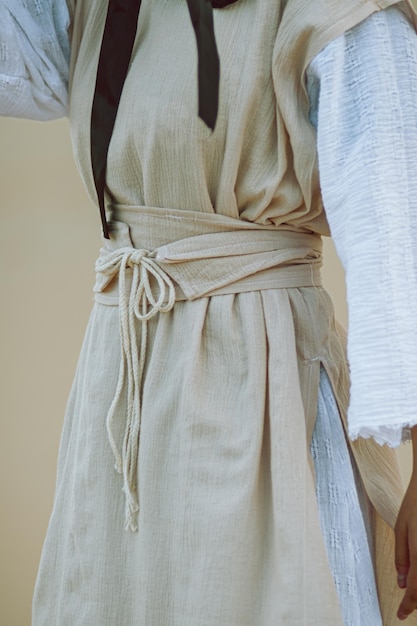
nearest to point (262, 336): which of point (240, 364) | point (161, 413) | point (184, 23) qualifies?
point (240, 364)

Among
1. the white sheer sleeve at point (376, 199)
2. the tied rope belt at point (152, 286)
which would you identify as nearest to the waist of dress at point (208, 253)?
the tied rope belt at point (152, 286)

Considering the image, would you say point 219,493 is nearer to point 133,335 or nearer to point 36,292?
point 133,335

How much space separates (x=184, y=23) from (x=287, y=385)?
43cm

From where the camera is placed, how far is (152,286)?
3.38ft

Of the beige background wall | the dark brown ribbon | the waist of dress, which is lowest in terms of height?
the beige background wall

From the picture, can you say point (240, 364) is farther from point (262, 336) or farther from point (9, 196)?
point (9, 196)

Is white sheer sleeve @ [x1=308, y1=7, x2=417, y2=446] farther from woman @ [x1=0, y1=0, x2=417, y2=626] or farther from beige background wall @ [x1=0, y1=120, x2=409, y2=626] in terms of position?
beige background wall @ [x1=0, y1=120, x2=409, y2=626]

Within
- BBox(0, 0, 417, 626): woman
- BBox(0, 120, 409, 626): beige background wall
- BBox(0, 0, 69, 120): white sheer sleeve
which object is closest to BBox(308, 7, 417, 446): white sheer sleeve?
BBox(0, 0, 417, 626): woman

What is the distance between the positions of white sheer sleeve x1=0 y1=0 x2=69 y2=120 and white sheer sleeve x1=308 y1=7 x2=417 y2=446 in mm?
380

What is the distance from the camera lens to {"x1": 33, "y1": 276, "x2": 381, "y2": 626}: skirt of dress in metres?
0.92

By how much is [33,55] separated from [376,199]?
0.52m

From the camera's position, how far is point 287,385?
0.96m

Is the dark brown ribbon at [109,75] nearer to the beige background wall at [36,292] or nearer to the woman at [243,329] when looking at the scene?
the woman at [243,329]

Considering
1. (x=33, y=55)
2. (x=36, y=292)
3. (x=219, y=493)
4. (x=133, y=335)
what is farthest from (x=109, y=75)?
(x=36, y=292)
